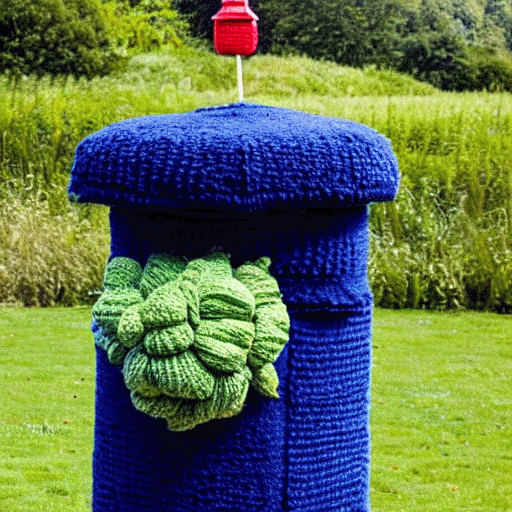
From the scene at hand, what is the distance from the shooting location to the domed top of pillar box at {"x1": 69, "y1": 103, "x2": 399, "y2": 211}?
2572 millimetres

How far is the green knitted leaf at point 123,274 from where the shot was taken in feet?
8.90

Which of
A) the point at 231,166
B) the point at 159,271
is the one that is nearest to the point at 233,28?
the point at 231,166

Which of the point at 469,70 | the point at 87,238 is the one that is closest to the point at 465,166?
the point at 87,238

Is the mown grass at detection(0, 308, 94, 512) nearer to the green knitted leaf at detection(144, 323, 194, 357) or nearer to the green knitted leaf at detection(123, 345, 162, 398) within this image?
the green knitted leaf at detection(123, 345, 162, 398)

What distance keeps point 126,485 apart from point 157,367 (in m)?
0.47

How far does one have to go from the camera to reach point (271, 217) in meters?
2.71

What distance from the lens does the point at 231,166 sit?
8.44 ft

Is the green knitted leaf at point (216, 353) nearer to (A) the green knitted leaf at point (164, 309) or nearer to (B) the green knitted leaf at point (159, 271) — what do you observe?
(A) the green knitted leaf at point (164, 309)

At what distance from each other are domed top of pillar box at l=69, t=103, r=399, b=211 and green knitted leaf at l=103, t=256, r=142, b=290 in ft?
0.50

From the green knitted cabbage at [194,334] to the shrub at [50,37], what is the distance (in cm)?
1566

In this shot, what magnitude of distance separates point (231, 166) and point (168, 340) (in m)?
0.43

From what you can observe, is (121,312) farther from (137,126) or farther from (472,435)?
(472,435)

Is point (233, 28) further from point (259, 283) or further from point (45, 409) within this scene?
point (45, 409)

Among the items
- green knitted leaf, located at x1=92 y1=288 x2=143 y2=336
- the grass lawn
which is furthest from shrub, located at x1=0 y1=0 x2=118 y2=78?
green knitted leaf, located at x1=92 y1=288 x2=143 y2=336
